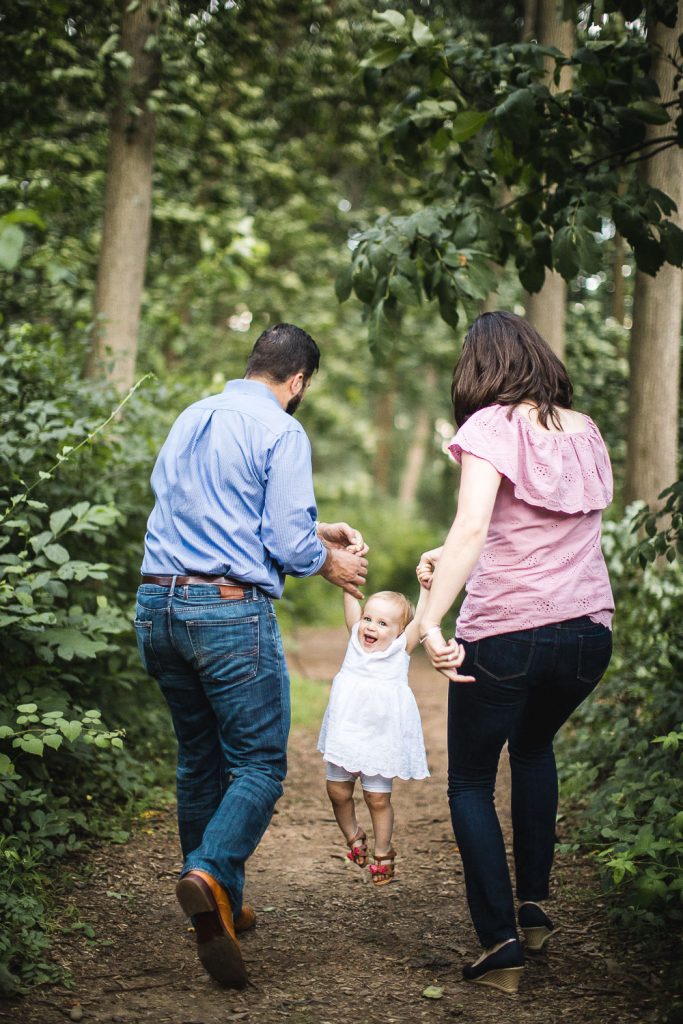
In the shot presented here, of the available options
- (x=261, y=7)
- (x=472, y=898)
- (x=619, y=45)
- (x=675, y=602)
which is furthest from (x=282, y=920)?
(x=261, y=7)

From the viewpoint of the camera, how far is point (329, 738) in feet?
12.2

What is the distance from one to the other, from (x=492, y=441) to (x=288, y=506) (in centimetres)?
71

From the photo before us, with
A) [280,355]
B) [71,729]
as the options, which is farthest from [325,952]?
[280,355]

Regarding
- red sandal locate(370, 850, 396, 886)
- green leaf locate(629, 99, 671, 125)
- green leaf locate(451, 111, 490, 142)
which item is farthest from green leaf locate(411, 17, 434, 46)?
red sandal locate(370, 850, 396, 886)

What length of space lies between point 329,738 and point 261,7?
6.64m

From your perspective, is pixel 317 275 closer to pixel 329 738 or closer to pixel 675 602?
pixel 675 602

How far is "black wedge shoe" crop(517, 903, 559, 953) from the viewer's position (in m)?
3.44

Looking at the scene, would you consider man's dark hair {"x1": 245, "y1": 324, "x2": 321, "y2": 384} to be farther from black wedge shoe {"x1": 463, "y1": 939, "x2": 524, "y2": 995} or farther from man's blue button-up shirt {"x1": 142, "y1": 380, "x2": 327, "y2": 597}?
black wedge shoe {"x1": 463, "y1": 939, "x2": 524, "y2": 995}

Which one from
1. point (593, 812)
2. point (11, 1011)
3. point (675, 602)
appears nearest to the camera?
point (11, 1011)

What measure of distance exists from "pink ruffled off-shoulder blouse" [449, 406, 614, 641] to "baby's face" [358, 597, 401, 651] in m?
0.63

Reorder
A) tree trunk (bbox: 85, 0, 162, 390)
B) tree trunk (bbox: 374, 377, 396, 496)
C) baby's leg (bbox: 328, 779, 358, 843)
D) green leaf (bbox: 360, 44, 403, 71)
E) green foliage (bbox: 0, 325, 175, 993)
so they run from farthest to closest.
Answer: tree trunk (bbox: 374, 377, 396, 496) < tree trunk (bbox: 85, 0, 162, 390) < green leaf (bbox: 360, 44, 403, 71) < baby's leg (bbox: 328, 779, 358, 843) < green foliage (bbox: 0, 325, 175, 993)

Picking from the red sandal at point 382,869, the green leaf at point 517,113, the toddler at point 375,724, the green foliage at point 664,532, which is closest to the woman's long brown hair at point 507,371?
the toddler at point 375,724

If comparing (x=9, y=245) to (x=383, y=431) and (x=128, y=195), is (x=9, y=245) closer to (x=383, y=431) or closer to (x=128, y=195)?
(x=128, y=195)

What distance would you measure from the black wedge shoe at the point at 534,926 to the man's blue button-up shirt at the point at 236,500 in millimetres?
1432
